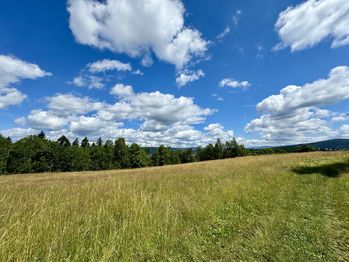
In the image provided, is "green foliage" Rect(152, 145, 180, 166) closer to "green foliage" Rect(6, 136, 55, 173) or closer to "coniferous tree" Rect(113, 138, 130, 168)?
"coniferous tree" Rect(113, 138, 130, 168)

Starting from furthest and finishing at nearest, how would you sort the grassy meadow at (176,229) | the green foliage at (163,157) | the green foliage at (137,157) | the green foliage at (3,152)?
the green foliage at (163,157) → the green foliage at (137,157) → the green foliage at (3,152) → the grassy meadow at (176,229)

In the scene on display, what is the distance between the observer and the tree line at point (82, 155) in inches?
2172

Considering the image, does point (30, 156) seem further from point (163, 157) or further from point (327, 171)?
point (327, 171)

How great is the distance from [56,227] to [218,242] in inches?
124

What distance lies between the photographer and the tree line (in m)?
55.2

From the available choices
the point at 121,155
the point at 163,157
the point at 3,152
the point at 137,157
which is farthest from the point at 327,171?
the point at 163,157

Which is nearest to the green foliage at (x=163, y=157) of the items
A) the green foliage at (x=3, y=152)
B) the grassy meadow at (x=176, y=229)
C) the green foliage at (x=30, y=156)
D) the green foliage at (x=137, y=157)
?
the green foliage at (x=137, y=157)

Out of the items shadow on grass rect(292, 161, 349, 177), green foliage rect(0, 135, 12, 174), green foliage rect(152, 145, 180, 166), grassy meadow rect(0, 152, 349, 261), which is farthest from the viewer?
green foliage rect(152, 145, 180, 166)

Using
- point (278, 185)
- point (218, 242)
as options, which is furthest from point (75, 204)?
point (278, 185)

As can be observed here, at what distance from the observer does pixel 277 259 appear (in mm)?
3568

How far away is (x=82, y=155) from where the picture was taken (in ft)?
225

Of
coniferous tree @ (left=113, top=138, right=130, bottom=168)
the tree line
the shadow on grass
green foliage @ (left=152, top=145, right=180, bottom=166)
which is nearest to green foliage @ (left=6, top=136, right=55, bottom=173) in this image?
the tree line

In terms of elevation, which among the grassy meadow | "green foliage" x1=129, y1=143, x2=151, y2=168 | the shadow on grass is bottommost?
the grassy meadow

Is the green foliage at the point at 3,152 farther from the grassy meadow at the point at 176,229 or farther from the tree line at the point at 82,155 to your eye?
the grassy meadow at the point at 176,229
